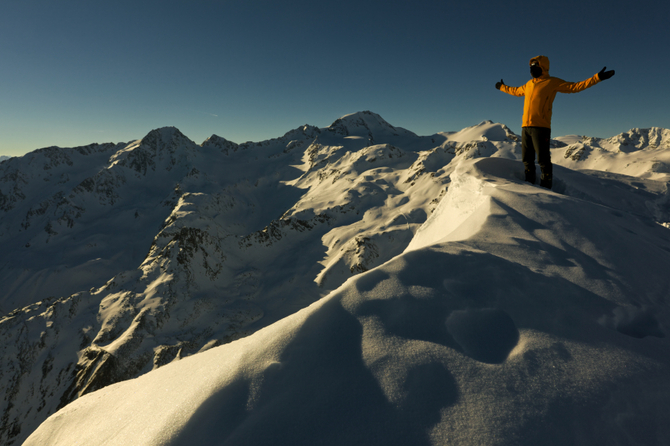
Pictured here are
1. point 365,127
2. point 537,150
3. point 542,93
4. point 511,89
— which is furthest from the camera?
point 365,127

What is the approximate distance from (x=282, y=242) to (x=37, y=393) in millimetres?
37735

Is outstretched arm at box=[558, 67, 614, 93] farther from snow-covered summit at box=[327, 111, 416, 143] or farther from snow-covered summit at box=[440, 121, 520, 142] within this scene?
snow-covered summit at box=[327, 111, 416, 143]

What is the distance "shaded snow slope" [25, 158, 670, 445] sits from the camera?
1.58 metres

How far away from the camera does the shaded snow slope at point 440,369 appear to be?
1.58 metres

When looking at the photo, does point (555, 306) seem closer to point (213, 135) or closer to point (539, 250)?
point (539, 250)

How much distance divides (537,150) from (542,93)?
4.26 feet

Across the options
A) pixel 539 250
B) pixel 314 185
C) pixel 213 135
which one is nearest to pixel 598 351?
pixel 539 250

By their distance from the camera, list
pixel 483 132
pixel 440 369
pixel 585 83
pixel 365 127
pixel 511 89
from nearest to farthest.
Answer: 1. pixel 440 369
2. pixel 585 83
3. pixel 511 89
4. pixel 483 132
5. pixel 365 127

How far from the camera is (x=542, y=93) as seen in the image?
6059 millimetres

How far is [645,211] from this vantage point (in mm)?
7523

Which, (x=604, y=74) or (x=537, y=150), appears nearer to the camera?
(x=604, y=74)

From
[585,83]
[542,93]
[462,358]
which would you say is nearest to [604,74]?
[585,83]

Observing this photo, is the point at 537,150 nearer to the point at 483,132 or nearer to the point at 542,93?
the point at 542,93

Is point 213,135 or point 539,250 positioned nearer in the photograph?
point 539,250
